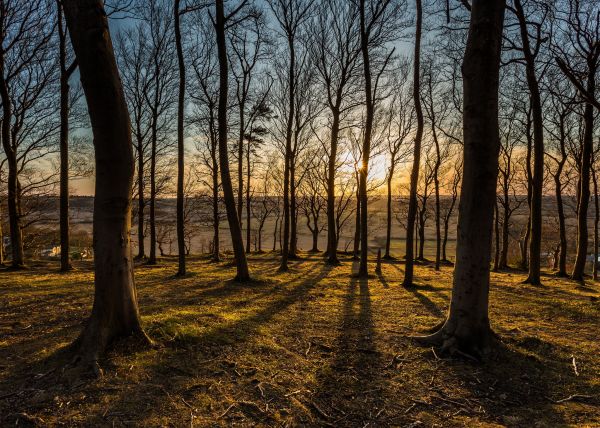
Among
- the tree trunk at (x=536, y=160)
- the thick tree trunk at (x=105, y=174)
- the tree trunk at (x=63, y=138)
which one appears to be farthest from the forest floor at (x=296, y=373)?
the tree trunk at (x=63, y=138)

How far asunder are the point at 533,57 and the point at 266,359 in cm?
1322

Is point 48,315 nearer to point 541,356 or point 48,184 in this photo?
point 541,356

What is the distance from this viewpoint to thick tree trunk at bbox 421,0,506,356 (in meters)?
4.41

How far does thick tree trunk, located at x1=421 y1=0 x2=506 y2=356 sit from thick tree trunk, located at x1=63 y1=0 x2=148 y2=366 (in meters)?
4.06

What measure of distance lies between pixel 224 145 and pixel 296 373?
7914 mm

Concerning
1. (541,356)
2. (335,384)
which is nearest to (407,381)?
(335,384)

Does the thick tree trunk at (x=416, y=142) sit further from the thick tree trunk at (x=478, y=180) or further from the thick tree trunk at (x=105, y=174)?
the thick tree trunk at (x=105, y=174)

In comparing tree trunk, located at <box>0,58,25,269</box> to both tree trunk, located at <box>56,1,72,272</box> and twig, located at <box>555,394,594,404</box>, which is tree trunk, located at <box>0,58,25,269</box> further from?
twig, located at <box>555,394,594,404</box>

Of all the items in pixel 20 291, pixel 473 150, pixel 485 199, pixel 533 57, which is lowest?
pixel 20 291

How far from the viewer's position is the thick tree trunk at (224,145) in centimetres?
998

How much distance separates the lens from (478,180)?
14.5ft

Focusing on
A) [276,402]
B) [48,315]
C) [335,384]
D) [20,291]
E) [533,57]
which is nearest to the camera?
[276,402]

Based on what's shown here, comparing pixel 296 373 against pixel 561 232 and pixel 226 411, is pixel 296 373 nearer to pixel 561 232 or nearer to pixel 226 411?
pixel 226 411

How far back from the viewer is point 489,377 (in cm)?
394
